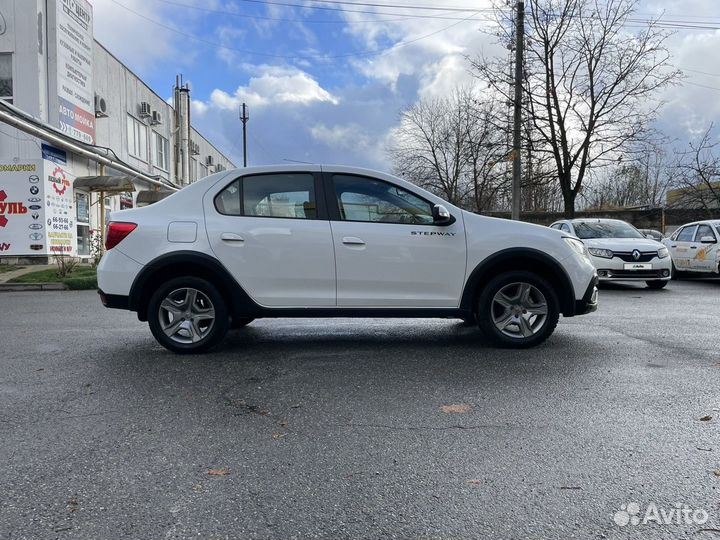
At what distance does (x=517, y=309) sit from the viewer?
5477 mm

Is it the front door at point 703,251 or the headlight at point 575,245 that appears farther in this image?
the front door at point 703,251

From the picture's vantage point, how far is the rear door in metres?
5.20

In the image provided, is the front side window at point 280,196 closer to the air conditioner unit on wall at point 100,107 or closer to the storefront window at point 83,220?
the storefront window at point 83,220

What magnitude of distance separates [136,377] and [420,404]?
246 cm

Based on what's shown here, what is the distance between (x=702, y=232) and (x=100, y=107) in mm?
19268

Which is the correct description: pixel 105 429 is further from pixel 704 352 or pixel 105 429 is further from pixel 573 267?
pixel 704 352

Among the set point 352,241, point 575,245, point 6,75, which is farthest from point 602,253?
point 6,75

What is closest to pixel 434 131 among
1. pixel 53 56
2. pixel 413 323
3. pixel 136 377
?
pixel 53 56

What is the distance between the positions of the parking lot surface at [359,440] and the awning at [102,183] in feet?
41.3

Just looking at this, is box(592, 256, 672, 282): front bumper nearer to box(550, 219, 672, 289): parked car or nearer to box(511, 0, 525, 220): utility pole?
box(550, 219, 672, 289): parked car

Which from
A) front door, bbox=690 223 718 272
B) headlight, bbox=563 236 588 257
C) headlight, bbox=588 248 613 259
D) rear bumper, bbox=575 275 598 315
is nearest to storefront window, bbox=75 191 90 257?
headlight, bbox=588 248 613 259

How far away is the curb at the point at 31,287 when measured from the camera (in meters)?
12.1

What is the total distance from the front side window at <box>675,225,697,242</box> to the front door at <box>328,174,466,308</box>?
412 inches

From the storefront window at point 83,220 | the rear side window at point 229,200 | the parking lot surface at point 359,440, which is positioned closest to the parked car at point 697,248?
the parking lot surface at point 359,440
